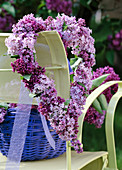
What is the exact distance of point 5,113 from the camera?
57.4 inches

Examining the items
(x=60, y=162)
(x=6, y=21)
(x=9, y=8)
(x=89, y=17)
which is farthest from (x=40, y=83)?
(x=89, y=17)

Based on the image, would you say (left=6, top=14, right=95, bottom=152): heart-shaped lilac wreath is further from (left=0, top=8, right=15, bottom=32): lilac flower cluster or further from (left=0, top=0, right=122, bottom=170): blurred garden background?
(left=0, top=8, right=15, bottom=32): lilac flower cluster

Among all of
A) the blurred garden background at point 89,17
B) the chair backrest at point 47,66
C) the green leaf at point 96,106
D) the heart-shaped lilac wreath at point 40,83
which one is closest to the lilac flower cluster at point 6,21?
the blurred garden background at point 89,17

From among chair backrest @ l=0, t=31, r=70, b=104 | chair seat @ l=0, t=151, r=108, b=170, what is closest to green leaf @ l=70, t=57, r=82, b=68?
chair backrest @ l=0, t=31, r=70, b=104

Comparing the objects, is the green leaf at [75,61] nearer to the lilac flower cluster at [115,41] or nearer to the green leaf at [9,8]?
the green leaf at [9,8]

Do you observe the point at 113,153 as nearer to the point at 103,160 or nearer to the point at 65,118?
the point at 103,160

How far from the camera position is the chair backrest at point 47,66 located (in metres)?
1.17

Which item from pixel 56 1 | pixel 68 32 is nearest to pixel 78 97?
pixel 68 32

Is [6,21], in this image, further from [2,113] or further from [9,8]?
[2,113]

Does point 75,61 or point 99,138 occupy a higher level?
point 75,61

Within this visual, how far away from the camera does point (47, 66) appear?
1244 mm

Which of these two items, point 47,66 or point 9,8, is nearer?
point 47,66

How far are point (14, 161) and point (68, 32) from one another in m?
0.49

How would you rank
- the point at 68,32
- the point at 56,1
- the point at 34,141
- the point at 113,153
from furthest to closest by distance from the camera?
the point at 56,1 < the point at 113,153 < the point at 34,141 < the point at 68,32
